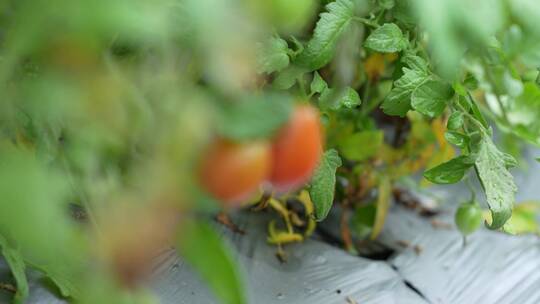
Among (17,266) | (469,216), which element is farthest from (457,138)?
(17,266)

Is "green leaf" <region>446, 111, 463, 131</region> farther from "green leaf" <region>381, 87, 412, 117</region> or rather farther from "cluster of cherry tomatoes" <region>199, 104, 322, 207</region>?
"cluster of cherry tomatoes" <region>199, 104, 322, 207</region>

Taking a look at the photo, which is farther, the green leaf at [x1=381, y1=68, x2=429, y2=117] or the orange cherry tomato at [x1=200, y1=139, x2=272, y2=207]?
the green leaf at [x1=381, y1=68, x2=429, y2=117]

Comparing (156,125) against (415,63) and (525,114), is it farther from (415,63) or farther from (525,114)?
(525,114)

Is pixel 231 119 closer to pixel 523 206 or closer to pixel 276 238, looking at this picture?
pixel 276 238

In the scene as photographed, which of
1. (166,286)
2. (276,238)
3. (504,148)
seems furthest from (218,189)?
(504,148)

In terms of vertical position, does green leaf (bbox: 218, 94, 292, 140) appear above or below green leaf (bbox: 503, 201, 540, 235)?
above

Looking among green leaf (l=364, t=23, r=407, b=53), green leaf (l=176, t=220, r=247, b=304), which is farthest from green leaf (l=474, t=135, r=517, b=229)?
green leaf (l=176, t=220, r=247, b=304)
